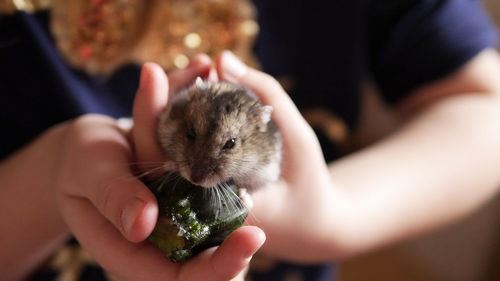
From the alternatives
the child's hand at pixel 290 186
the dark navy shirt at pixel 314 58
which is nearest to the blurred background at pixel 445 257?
the dark navy shirt at pixel 314 58

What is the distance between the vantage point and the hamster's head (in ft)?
2.16

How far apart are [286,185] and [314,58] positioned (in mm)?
443

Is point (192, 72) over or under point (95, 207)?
over

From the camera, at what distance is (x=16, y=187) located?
84cm

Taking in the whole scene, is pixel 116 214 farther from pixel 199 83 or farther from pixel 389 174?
pixel 389 174

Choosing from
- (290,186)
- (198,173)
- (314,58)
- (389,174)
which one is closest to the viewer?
(198,173)

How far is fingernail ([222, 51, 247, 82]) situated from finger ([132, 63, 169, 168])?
10 centimetres

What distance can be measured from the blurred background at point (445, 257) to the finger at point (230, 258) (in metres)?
1.45

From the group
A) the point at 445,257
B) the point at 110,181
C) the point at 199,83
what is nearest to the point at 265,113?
the point at 199,83

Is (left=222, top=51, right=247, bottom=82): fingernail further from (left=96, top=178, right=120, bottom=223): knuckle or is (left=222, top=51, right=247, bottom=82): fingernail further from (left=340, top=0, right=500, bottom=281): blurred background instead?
(left=340, top=0, right=500, bottom=281): blurred background

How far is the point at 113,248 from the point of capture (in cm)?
60

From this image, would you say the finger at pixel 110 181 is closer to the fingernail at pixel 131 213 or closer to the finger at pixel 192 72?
the fingernail at pixel 131 213

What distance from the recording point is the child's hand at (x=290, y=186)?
725 mm

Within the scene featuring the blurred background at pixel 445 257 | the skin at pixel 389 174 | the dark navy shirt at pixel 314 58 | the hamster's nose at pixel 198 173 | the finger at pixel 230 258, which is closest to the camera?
the finger at pixel 230 258
